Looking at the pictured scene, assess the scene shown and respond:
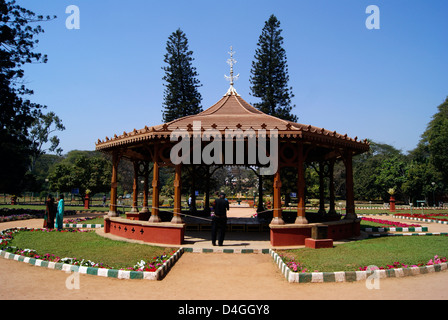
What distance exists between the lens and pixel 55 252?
7.54m

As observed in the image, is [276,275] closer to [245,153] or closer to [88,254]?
[88,254]

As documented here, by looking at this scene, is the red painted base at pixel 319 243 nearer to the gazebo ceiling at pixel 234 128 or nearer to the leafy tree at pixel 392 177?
the gazebo ceiling at pixel 234 128

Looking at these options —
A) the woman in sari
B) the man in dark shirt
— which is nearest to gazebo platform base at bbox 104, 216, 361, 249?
the man in dark shirt

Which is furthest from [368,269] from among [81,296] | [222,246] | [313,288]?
[81,296]

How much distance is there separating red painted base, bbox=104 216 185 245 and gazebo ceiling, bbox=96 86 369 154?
2.53 m

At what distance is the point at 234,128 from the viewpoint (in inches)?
344

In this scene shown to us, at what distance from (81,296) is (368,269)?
16.6ft

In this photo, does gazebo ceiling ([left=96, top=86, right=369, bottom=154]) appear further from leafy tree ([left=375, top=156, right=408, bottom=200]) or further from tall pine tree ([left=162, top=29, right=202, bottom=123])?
leafy tree ([left=375, top=156, right=408, bottom=200])

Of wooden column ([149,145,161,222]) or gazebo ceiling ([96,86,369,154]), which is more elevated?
gazebo ceiling ([96,86,369,154])

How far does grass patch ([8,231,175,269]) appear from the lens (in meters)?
6.86

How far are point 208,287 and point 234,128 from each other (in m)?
4.71

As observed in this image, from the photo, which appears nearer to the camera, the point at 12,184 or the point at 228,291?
the point at 228,291

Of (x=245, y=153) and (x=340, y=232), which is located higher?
(x=245, y=153)

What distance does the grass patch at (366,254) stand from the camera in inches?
246
